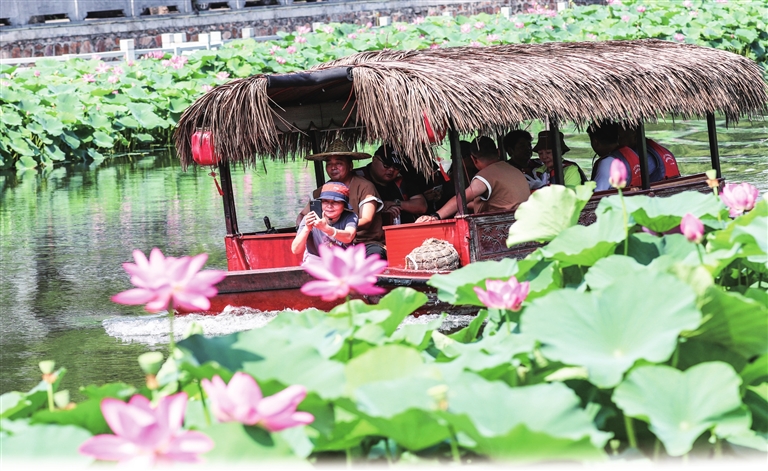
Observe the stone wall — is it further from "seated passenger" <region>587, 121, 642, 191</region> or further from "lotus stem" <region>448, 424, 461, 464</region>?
"lotus stem" <region>448, 424, 461, 464</region>

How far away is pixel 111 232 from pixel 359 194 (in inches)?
219

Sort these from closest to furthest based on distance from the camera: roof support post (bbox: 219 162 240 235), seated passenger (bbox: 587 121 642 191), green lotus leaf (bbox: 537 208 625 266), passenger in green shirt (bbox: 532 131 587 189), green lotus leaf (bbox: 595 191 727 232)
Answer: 1. green lotus leaf (bbox: 537 208 625 266)
2. green lotus leaf (bbox: 595 191 727 232)
3. roof support post (bbox: 219 162 240 235)
4. seated passenger (bbox: 587 121 642 191)
5. passenger in green shirt (bbox: 532 131 587 189)

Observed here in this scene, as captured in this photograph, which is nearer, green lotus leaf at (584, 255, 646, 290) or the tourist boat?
green lotus leaf at (584, 255, 646, 290)

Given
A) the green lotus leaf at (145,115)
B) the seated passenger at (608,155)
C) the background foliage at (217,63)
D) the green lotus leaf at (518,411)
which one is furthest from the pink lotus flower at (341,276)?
the green lotus leaf at (145,115)

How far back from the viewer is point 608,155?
8.07 metres

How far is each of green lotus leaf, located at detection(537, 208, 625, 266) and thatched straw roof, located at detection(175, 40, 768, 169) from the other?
3399 mm

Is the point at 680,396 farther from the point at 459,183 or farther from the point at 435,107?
the point at 459,183

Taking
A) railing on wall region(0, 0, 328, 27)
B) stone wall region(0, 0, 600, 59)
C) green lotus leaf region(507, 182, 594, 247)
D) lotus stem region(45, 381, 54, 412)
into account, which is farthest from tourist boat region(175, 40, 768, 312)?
railing on wall region(0, 0, 328, 27)

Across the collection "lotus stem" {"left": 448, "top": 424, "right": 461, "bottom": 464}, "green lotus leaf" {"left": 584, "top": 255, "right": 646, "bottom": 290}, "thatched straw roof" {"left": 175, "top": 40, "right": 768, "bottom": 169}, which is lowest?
"lotus stem" {"left": 448, "top": 424, "right": 461, "bottom": 464}

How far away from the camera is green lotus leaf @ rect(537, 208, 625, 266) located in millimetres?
2893

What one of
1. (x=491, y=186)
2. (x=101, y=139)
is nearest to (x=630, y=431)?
(x=491, y=186)

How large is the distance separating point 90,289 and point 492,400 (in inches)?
298

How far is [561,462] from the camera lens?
1964 mm

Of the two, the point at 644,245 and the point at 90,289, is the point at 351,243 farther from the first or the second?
the point at 644,245
